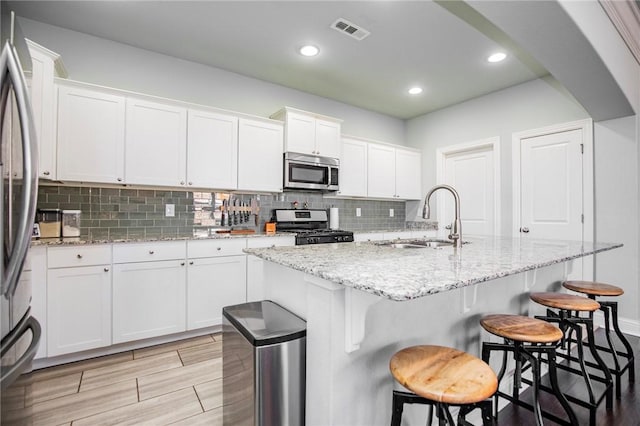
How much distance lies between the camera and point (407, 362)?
3.50ft

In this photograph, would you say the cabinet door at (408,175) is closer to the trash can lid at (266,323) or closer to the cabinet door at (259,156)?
the cabinet door at (259,156)

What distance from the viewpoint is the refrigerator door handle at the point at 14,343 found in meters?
0.93

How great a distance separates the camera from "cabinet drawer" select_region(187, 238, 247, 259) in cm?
278

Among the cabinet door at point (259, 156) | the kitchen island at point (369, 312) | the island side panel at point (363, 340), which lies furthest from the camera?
the cabinet door at point (259, 156)

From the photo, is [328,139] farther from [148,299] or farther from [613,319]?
[613,319]

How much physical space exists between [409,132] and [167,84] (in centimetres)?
380

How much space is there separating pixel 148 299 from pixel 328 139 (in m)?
2.67

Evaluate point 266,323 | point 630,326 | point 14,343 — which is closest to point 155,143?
point 14,343

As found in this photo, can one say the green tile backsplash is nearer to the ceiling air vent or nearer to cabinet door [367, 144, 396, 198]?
cabinet door [367, 144, 396, 198]

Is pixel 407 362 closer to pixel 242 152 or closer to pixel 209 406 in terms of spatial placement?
pixel 209 406

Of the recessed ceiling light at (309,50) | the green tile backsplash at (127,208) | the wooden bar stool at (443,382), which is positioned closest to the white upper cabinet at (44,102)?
the green tile backsplash at (127,208)

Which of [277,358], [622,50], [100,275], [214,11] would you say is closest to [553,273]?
[622,50]

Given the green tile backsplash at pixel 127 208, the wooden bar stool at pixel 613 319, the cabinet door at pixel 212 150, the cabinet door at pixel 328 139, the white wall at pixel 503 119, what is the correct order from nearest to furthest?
1. the wooden bar stool at pixel 613 319
2. the green tile backsplash at pixel 127 208
3. the cabinet door at pixel 212 150
4. the white wall at pixel 503 119
5. the cabinet door at pixel 328 139

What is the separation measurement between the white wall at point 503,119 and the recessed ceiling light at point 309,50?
8.34 ft
